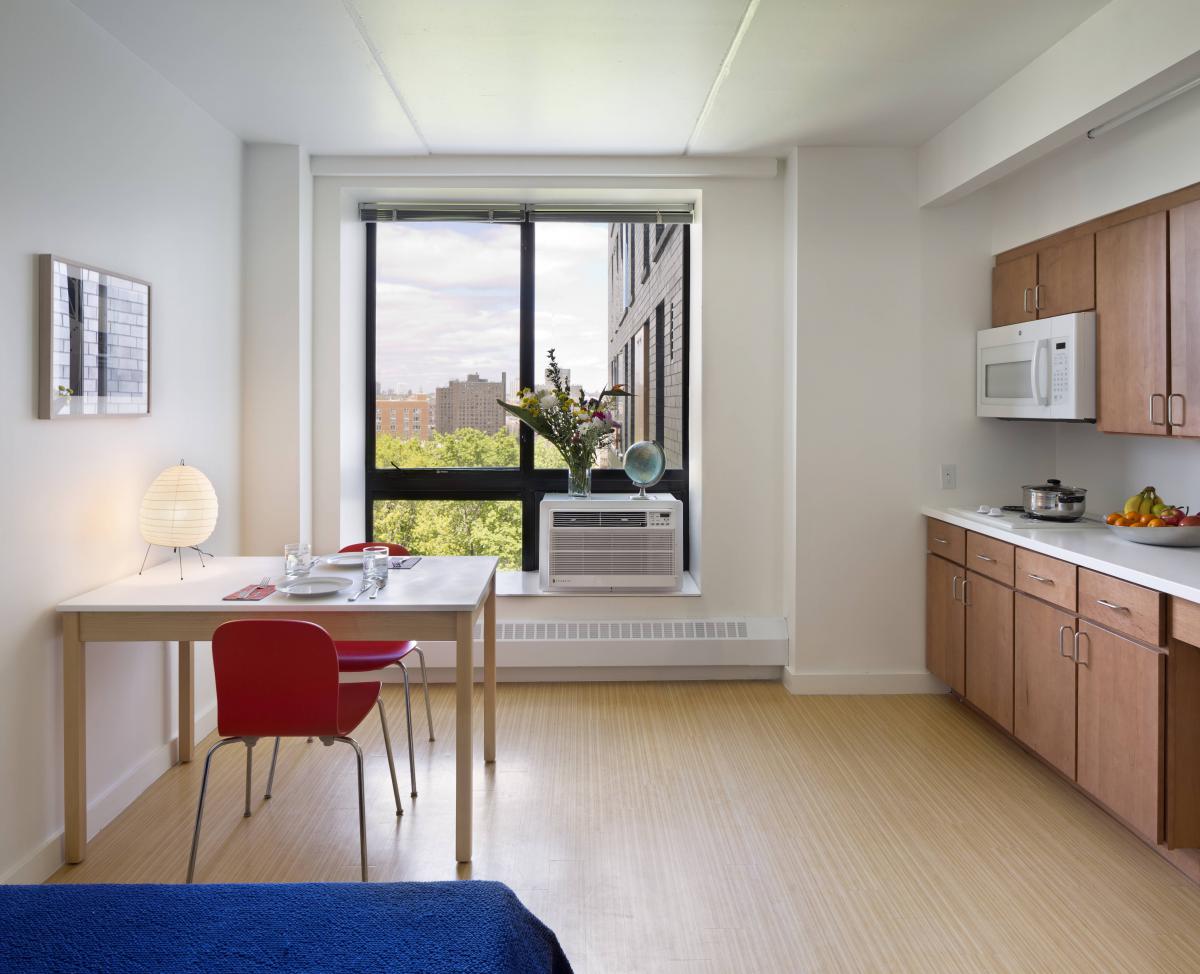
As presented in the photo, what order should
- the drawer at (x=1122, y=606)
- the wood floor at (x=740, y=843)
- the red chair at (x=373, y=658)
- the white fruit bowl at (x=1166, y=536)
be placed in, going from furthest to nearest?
the red chair at (x=373, y=658), the white fruit bowl at (x=1166, y=536), the drawer at (x=1122, y=606), the wood floor at (x=740, y=843)

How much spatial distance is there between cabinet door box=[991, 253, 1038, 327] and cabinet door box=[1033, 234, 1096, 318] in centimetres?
5

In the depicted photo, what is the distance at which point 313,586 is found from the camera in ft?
9.10

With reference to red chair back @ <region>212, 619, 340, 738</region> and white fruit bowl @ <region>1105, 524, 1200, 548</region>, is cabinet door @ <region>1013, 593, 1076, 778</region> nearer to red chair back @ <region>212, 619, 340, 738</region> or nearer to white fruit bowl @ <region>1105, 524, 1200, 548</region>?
white fruit bowl @ <region>1105, 524, 1200, 548</region>

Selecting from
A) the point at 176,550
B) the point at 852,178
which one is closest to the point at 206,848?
the point at 176,550

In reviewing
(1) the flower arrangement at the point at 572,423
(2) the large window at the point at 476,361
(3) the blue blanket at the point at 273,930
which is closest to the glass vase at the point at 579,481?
(1) the flower arrangement at the point at 572,423

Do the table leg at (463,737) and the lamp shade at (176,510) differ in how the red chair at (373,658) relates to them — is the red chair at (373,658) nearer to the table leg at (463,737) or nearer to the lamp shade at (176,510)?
the table leg at (463,737)

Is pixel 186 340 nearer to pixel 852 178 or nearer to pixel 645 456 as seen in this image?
pixel 645 456

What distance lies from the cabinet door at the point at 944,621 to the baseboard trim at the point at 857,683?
11 centimetres

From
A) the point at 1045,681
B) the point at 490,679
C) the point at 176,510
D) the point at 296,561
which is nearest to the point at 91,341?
the point at 176,510

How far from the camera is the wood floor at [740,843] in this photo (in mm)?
2271

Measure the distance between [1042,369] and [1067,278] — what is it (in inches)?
15.2

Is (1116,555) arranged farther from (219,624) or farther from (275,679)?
(219,624)

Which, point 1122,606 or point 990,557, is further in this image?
point 990,557

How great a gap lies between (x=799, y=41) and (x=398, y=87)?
1576 millimetres
